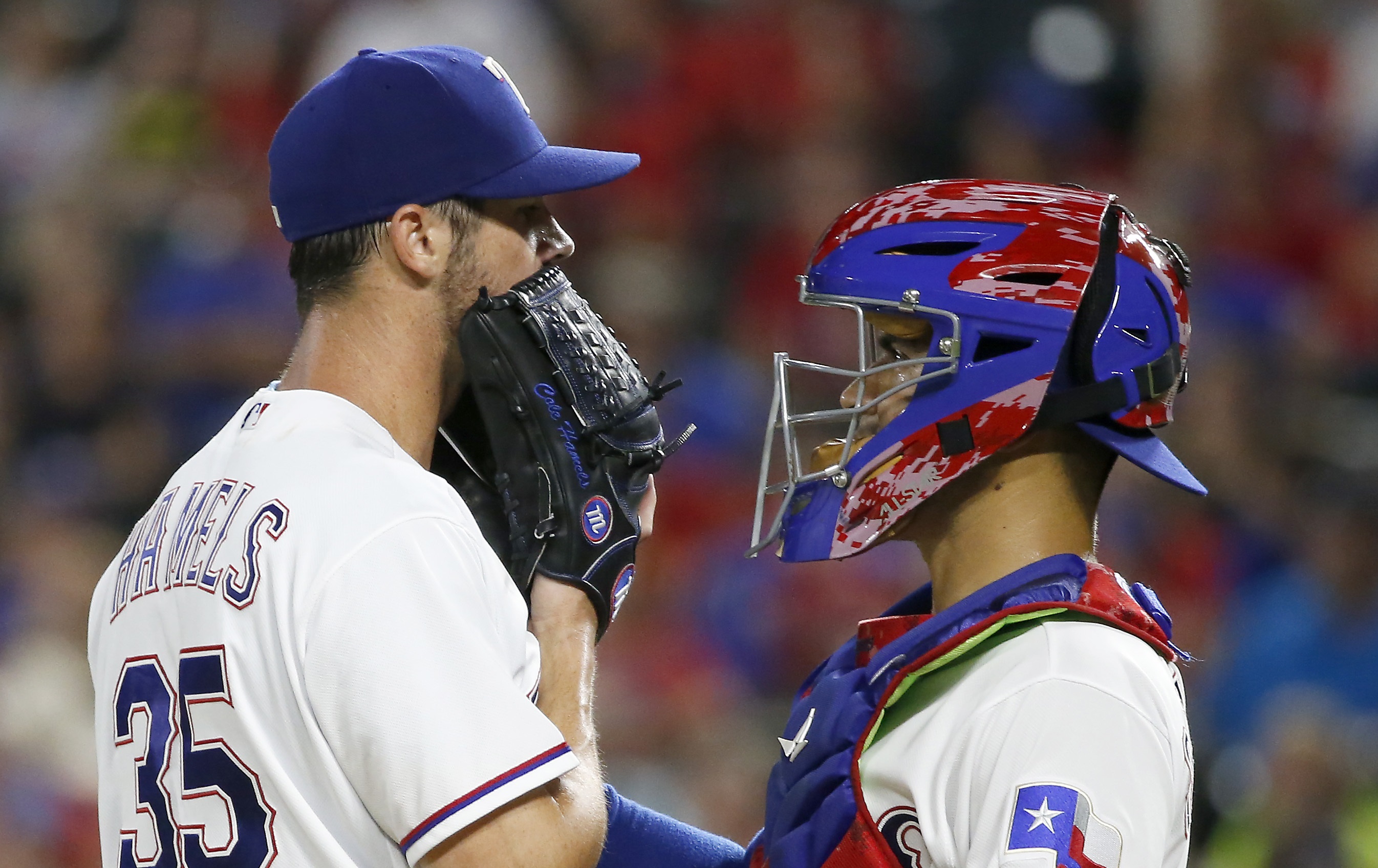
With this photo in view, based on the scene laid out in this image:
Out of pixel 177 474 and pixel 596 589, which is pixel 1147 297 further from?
pixel 177 474

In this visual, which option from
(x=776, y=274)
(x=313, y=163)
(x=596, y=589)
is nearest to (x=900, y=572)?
(x=776, y=274)

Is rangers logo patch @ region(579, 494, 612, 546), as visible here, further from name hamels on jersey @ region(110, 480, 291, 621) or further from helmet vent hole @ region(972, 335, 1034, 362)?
helmet vent hole @ region(972, 335, 1034, 362)

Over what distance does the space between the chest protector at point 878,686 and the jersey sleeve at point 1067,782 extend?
13 centimetres

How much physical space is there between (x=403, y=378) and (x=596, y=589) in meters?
0.50

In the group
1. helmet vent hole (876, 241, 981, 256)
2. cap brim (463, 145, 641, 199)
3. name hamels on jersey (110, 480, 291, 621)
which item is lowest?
name hamels on jersey (110, 480, 291, 621)

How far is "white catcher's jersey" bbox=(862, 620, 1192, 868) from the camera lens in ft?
6.68

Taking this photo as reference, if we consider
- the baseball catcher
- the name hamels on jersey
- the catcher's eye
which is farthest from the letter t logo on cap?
the name hamels on jersey

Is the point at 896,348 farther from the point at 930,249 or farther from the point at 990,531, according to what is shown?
the point at 990,531

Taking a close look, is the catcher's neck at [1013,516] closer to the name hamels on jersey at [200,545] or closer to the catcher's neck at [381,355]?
the catcher's neck at [381,355]

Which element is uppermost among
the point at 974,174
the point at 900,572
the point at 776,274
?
the point at 974,174

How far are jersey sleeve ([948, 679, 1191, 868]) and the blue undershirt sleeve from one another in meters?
0.81

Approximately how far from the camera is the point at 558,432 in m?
2.52

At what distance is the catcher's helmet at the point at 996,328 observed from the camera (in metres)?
2.39

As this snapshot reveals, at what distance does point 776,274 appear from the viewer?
7078mm
